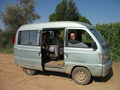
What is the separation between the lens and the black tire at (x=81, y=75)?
14.7 ft

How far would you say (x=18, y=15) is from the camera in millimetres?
19781

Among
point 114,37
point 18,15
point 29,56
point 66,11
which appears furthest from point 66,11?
point 29,56

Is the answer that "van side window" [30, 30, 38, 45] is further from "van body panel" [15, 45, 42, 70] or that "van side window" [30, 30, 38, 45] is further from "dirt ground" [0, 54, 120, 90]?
"dirt ground" [0, 54, 120, 90]

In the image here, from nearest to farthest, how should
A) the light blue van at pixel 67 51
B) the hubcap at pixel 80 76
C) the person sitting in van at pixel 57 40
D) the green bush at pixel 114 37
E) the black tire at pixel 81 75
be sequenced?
the light blue van at pixel 67 51 < the black tire at pixel 81 75 < the hubcap at pixel 80 76 < the person sitting in van at pixel 57 40 < the green bush at pixel 114 37

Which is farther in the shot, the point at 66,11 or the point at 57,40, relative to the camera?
the point at 66,11

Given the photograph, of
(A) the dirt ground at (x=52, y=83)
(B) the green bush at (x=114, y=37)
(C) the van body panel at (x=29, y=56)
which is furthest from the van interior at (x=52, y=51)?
(B) the green bush at (x=114, y=37)

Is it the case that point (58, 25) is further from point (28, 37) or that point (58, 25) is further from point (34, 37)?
point (28, 37)

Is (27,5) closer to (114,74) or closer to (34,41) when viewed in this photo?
(34,41)

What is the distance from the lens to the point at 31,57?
541 cm

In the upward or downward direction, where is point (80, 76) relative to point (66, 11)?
downward

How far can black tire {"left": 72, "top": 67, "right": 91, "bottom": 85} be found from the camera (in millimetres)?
4469

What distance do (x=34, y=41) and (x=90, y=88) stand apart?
3014 millimetres

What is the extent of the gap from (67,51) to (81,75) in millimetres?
1060

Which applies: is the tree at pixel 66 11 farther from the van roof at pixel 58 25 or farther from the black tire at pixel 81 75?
the black tire at pixel 81 75
